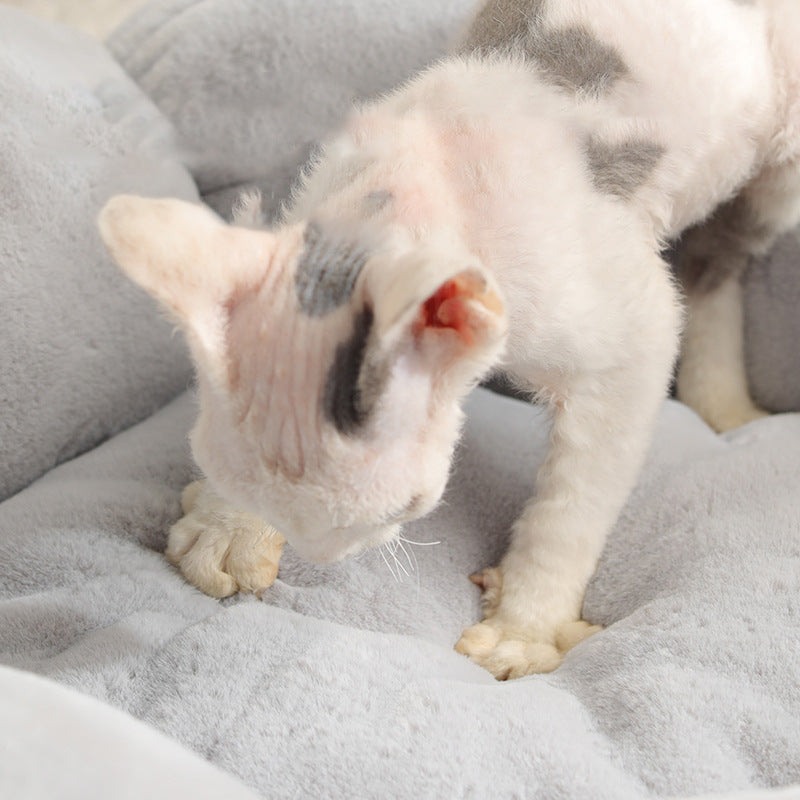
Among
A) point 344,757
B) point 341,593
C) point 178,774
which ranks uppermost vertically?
point 178,774

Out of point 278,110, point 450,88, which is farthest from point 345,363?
point 278,110

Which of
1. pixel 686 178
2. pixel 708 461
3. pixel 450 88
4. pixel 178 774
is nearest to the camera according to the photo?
pixel 178 774

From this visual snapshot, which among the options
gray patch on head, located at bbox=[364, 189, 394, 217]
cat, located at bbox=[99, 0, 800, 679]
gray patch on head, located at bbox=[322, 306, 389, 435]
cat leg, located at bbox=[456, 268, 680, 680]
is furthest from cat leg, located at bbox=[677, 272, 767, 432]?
gray patch on head, located at bbox=[322, 306, 389, 435]

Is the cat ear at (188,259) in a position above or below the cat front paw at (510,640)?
above

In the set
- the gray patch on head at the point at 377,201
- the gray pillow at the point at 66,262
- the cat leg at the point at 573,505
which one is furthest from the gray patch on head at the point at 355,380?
the gray pillow at the point at 66,262

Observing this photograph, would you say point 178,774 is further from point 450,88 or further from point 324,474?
point 450,88

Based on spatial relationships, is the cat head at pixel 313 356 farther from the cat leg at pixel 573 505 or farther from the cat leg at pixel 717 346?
the cat leg at pixel 717 346

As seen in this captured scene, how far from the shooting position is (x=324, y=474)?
2.29ft

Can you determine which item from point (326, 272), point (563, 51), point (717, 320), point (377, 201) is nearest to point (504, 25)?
point (563, 51)

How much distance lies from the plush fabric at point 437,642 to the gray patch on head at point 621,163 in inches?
15.2

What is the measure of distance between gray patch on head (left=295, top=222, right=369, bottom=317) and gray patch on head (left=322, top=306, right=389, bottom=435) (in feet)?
0.12

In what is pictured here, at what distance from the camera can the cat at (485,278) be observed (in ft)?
2.24

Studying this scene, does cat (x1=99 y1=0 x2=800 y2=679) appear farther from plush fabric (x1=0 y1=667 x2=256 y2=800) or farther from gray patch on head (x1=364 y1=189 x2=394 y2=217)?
plush fabric (x1=0 y1=667 x2=256 y2=800)

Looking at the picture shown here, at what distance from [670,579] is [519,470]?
0.94 ft
